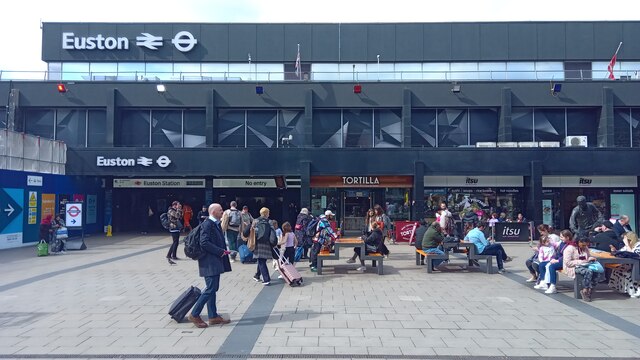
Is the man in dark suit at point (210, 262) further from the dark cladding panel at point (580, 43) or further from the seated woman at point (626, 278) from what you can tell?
the dark cladding panel at point (580, 43)

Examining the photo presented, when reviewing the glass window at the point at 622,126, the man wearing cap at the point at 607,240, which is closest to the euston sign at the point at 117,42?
the man wearing cap at the point at 607,240

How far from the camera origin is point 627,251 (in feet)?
32.0

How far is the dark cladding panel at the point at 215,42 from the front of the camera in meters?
27.2

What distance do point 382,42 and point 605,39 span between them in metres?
12.5

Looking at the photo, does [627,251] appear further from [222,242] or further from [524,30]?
[524,30]

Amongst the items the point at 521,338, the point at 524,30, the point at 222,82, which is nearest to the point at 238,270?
the point at 521,338

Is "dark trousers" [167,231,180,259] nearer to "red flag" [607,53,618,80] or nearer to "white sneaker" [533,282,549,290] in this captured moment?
"white sneaker" [533,282,549,290]

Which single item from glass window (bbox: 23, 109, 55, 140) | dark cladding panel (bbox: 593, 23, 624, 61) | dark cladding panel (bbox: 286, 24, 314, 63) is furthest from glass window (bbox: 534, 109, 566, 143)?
glass window (bbox: 23, 109, 55, 140)

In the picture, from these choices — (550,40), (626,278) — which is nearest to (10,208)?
(626,278)

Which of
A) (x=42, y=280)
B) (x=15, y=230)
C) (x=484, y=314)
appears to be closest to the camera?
(x=484, y=314)

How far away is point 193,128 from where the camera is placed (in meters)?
25.4

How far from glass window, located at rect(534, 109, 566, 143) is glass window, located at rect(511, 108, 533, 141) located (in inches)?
13.2

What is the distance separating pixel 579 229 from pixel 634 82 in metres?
16.4

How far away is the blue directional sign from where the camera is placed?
57.1ft
